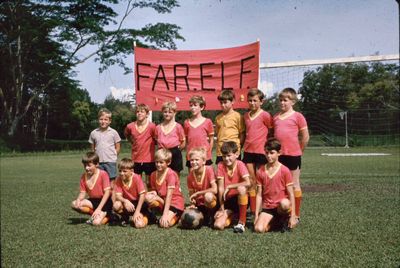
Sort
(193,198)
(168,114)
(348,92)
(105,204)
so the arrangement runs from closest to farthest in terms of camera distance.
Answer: (193,198) < (105,204) < (168,114) < (348,92)

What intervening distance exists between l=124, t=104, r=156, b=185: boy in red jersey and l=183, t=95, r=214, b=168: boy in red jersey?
0.56 meters

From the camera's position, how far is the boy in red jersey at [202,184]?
5227mm

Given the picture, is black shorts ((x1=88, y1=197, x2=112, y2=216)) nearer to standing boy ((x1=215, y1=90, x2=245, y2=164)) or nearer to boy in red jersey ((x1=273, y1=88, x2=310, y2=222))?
standing boy ((x1=215, y1=90, x2=245, y2=164))

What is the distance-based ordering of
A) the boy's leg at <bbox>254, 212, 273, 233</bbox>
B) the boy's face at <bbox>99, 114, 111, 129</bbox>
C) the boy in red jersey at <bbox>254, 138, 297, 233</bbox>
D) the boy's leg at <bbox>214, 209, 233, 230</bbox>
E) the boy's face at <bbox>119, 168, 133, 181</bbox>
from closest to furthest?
the boy's leg at <bbox>254, 212, 273, 233</bbox>, the boy in red jersey at <bbox>254, 138, 297, 233</bbox>, the boy's leg at <bbox>214, 209, 233, 230</bbox>, the boy's face at <bbox>119, 168, 133, 181</bbox>, the boy's face at <bbox>99, 114, 111, 129</bbox>

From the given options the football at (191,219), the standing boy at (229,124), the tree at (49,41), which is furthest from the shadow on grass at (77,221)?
the tree at (49,41)

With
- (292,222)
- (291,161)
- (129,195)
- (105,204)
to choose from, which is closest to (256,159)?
(291,161)

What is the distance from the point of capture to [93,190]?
5734 millimetres

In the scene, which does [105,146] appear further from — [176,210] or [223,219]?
[223,219]

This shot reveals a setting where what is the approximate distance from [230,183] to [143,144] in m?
1.46

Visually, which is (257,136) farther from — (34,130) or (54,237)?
(34,130)

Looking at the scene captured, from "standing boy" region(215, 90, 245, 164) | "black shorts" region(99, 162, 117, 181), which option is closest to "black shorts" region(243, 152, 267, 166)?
"standing boy" region(215, 90, 245, 164)

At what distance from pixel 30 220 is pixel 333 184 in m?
5.95

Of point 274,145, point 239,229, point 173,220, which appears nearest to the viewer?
point 239,229

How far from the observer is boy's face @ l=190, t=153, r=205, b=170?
521 centimetres
